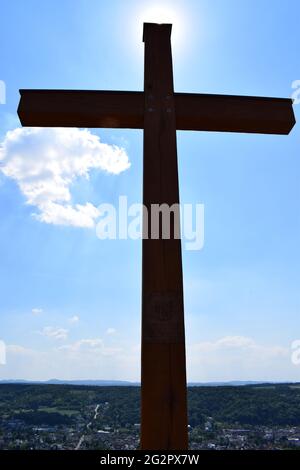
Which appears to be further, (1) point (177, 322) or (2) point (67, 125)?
(2) point (67, 125)

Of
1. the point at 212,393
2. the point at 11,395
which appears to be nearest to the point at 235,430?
the point at 212,393

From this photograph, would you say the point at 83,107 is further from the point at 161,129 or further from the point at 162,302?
the point at 162,302

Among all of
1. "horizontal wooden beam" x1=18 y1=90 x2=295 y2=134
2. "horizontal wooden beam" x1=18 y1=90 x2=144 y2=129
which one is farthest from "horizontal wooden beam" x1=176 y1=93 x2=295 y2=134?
"horizontal wooden beam" x1=18 y1=90 x2=144 y2=129

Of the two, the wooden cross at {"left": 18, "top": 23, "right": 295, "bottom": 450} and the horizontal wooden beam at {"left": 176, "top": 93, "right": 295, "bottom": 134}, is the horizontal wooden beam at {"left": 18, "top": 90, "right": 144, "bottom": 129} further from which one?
the horizontal wooden beam at {"left": 176, "top": 93, "right": 295, "bottom": 134}

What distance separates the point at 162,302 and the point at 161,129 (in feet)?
4.57

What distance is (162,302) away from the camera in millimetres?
2703

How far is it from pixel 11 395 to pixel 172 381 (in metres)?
15.2

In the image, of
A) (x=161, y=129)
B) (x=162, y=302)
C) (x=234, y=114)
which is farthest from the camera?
(x=234, y=114)

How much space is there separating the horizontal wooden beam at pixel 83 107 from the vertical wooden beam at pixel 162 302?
17 centimetres

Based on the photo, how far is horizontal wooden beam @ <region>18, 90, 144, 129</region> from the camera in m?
3.43

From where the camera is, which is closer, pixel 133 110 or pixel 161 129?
pixel 161 129

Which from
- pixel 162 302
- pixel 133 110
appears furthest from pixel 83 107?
pixel 162 302
